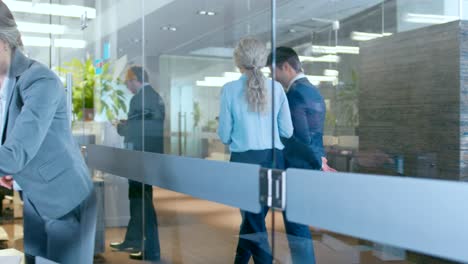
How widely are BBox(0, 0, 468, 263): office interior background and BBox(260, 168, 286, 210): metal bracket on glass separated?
0.04 meters

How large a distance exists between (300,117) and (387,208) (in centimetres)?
74

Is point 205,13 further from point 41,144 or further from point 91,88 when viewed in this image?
point 91,88

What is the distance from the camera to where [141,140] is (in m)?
3.79

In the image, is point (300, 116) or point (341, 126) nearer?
point (341, 126)

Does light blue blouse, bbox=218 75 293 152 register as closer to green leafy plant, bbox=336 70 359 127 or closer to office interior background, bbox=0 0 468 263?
office interior background, bbox=0 0 468 263

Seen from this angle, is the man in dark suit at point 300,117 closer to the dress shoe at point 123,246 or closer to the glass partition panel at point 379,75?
the glass partition panel at point 379,75

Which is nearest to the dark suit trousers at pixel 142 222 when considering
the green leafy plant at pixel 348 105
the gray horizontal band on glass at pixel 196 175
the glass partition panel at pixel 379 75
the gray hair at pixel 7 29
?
the gray horizontal band on glass at pixel 196 175

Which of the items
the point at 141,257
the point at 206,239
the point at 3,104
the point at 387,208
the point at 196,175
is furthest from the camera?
the point at 141,257

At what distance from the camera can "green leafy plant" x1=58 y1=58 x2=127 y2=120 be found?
14.7ft

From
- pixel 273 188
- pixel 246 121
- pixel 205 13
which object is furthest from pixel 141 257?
pixel 273 188

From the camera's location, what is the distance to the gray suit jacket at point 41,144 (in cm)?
219

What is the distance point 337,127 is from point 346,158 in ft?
0.50

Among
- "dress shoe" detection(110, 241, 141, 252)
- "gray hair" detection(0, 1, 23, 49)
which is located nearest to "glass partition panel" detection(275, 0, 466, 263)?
"gray hair" detection(0, 1, 23, 49)

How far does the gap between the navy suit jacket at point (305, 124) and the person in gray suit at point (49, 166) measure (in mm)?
988
